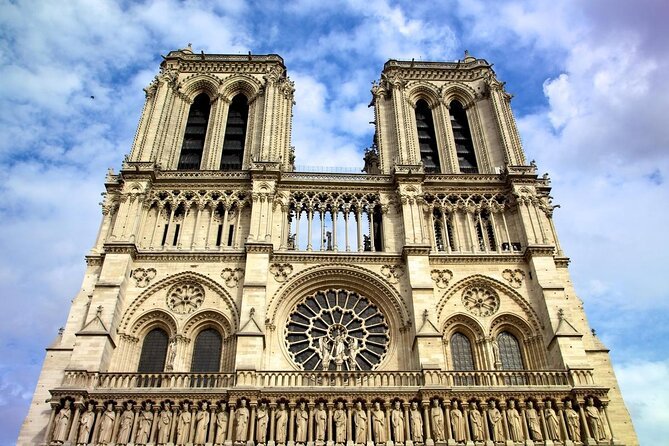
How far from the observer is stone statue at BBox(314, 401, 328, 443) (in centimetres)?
1791

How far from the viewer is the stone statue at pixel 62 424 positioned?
17516 mm

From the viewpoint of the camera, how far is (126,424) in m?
18.1

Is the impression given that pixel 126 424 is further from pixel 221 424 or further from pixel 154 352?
pixel 154 352

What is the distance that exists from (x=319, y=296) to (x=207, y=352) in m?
4.67

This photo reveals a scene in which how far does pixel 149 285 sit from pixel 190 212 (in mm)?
3772

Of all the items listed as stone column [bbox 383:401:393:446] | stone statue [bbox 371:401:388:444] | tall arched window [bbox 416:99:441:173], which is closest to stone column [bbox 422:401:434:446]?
stone column [bbox 383:401:393:446]

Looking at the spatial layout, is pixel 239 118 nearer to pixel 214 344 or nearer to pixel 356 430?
pixel 214 344

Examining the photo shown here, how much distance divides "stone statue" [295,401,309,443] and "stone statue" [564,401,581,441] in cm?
812

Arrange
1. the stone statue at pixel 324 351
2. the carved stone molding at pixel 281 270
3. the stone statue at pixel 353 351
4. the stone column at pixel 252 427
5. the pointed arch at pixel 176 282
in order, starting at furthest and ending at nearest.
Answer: the carved stone molding at pixel 281 270 → the pointed arch at pixel 176 282 → the stone statue at pixel 324 351 → the stone statue at pixel 353 351 → the stone column at pixel 252 427

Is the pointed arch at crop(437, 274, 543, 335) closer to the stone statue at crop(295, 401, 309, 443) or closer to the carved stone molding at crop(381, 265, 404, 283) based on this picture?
the carved stone molding at crop(381, 265, 404, 283)

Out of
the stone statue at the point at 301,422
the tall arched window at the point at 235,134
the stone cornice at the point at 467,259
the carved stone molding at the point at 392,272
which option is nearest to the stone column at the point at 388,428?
the stone statue at the point at 301,422

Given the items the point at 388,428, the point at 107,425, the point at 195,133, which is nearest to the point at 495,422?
the point at 388,428

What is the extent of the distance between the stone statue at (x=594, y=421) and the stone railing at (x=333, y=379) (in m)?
0.69

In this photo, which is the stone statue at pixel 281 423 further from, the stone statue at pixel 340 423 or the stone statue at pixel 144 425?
the stone statue at pixel 144 425
